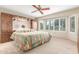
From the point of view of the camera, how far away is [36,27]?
2.32 m

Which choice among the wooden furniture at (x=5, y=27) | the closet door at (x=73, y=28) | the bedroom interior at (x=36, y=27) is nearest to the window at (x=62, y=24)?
the bedroom interior at (x=36, y=27)

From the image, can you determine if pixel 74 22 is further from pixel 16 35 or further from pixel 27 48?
pixel 16 35

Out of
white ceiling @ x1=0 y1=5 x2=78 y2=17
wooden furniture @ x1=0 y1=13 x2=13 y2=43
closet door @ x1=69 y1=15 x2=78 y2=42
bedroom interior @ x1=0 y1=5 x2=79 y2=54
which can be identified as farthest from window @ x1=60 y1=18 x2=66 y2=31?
wooden furniture @ x1=0 y1=13 x2=13 y2=43

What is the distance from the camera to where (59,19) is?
90.0 inches

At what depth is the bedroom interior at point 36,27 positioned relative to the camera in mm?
2068

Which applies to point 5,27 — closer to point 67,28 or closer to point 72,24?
point 67,28

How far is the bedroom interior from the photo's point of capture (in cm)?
207

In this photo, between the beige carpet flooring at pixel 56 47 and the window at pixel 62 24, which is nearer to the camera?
the beige carpet flooring at pixel 56 47

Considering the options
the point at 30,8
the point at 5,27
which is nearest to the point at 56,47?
the point at 30,8

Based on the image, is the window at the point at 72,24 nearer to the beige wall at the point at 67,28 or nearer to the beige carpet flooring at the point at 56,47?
the beige wall at the point at 67,28

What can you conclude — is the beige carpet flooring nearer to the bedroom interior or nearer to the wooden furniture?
the bedroom interior
